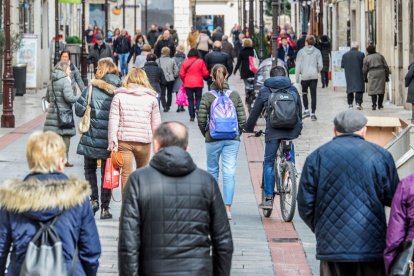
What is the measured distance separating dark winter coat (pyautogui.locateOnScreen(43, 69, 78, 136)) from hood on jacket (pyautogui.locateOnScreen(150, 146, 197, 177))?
1033 cm

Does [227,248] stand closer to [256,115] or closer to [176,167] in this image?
[176,167]

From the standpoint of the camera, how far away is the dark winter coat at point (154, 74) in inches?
1126

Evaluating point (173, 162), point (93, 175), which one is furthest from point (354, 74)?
point (173, 162)

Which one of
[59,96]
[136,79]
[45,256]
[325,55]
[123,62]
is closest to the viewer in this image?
[45,256]

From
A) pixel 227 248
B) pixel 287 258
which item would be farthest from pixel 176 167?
pixel 287 258

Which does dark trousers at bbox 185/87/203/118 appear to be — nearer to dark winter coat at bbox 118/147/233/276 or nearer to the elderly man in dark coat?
the elderly man in dark coat

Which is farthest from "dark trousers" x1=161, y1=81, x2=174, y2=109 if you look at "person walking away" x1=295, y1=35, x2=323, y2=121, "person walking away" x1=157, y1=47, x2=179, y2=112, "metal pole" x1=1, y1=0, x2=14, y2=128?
"metal pole" x1=1, y1=0, x2=14, y2=128

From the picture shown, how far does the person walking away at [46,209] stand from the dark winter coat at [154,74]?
21.5 meters

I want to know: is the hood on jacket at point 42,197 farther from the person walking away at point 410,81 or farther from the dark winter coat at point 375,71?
the dark winter coat at point 375,71

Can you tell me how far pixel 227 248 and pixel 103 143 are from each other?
686 centimetres

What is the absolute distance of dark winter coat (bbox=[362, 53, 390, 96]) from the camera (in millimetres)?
31625

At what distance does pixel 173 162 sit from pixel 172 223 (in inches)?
12.6

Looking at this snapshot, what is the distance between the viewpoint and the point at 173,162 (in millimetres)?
7051

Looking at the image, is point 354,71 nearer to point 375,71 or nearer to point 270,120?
point 375,71
